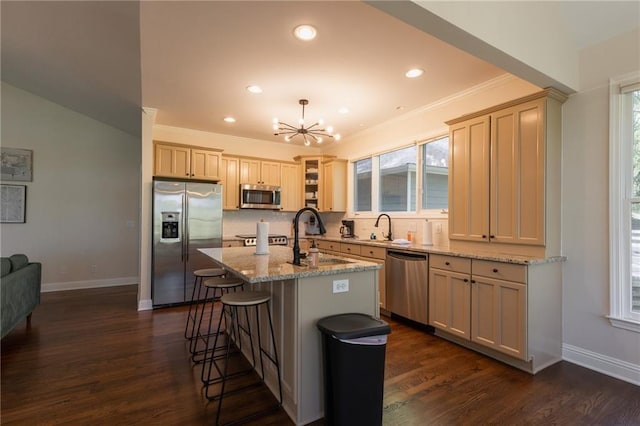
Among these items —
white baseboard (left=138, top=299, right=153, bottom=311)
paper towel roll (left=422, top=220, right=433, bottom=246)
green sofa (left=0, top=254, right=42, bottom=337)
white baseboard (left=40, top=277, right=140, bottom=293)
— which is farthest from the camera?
white baseboard (left=40, top=277, right=140, bottom=293)

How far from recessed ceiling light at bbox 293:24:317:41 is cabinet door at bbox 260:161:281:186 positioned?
3.37 metres

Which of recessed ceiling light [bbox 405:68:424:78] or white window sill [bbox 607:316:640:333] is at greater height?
recessed ceiling light [bbox 405:68:424:78]

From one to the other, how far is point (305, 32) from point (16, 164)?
18.3 ft

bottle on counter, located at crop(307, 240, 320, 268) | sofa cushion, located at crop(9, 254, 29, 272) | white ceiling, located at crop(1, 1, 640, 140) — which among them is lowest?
sofa cushion, located at crop(9, 254, 29, 272)

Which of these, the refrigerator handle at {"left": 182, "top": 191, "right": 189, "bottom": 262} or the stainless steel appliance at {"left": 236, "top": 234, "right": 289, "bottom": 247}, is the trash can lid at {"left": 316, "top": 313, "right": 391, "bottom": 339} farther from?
the stainless steel appliance at {"left": 236, "top": 234, "right": 289, "bottom": 247}

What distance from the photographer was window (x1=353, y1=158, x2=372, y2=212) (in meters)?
5.38

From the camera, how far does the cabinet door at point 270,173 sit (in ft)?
18.7

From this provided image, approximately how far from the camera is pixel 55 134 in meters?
5.34

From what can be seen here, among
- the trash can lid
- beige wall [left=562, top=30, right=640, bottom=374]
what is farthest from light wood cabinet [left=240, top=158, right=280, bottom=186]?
beige wall [left=562, top=30, right=640, bottom=374]

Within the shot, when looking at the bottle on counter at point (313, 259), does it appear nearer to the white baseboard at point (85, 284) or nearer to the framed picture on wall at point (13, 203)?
the white baseboard at point (85, 284)

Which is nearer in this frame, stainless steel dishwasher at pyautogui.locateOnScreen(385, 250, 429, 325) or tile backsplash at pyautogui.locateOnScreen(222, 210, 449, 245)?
stainless steel dishwasher at pyautogui.locateOnScreen(385, 250, 429, 325)

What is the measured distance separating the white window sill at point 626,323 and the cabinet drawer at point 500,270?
80 cm

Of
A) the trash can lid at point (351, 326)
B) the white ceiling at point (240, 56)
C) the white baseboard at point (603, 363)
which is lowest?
the white baseboard at point (603, 363)

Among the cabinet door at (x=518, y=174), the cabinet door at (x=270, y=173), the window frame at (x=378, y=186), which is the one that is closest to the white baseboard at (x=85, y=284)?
the cabinet door at (x=270, y=173)
